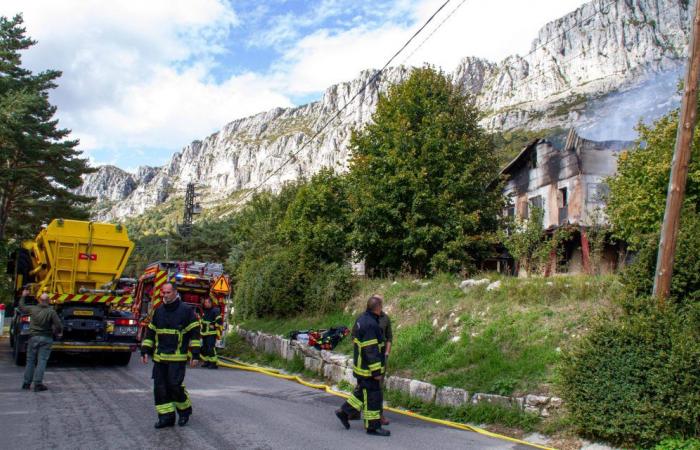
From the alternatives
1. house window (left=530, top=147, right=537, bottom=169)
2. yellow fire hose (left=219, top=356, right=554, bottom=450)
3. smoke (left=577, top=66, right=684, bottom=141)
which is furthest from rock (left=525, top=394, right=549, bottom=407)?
house window (left=530, top=147, right=537, bottom=169)

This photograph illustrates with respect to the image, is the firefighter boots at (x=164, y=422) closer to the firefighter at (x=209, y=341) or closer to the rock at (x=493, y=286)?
the firefighter at (x=209, y=341)

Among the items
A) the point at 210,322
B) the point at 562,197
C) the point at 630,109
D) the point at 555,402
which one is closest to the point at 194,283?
the point at 210,322

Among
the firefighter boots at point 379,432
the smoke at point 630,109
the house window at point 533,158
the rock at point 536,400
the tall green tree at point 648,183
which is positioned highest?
the smoke at point 630,109

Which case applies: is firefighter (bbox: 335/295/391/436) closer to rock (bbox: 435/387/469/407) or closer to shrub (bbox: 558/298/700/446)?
rock (bbox: 435/387/469/407)

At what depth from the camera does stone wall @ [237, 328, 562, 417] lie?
777 cm

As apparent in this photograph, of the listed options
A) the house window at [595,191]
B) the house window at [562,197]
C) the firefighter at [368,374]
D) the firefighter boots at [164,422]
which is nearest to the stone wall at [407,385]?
the firefighter at [368,374]

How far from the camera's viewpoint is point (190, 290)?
1694 cm

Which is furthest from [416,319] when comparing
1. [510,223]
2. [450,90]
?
[450,90]

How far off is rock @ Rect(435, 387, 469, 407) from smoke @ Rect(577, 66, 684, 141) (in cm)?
2665

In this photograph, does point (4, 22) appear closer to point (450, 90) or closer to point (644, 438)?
point (450, 90)

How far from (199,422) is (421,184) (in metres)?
14.7

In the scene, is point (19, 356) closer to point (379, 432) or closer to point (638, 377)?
point (379, 432)

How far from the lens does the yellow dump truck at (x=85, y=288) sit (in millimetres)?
13211

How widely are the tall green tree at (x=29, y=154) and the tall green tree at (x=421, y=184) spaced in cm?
1429
